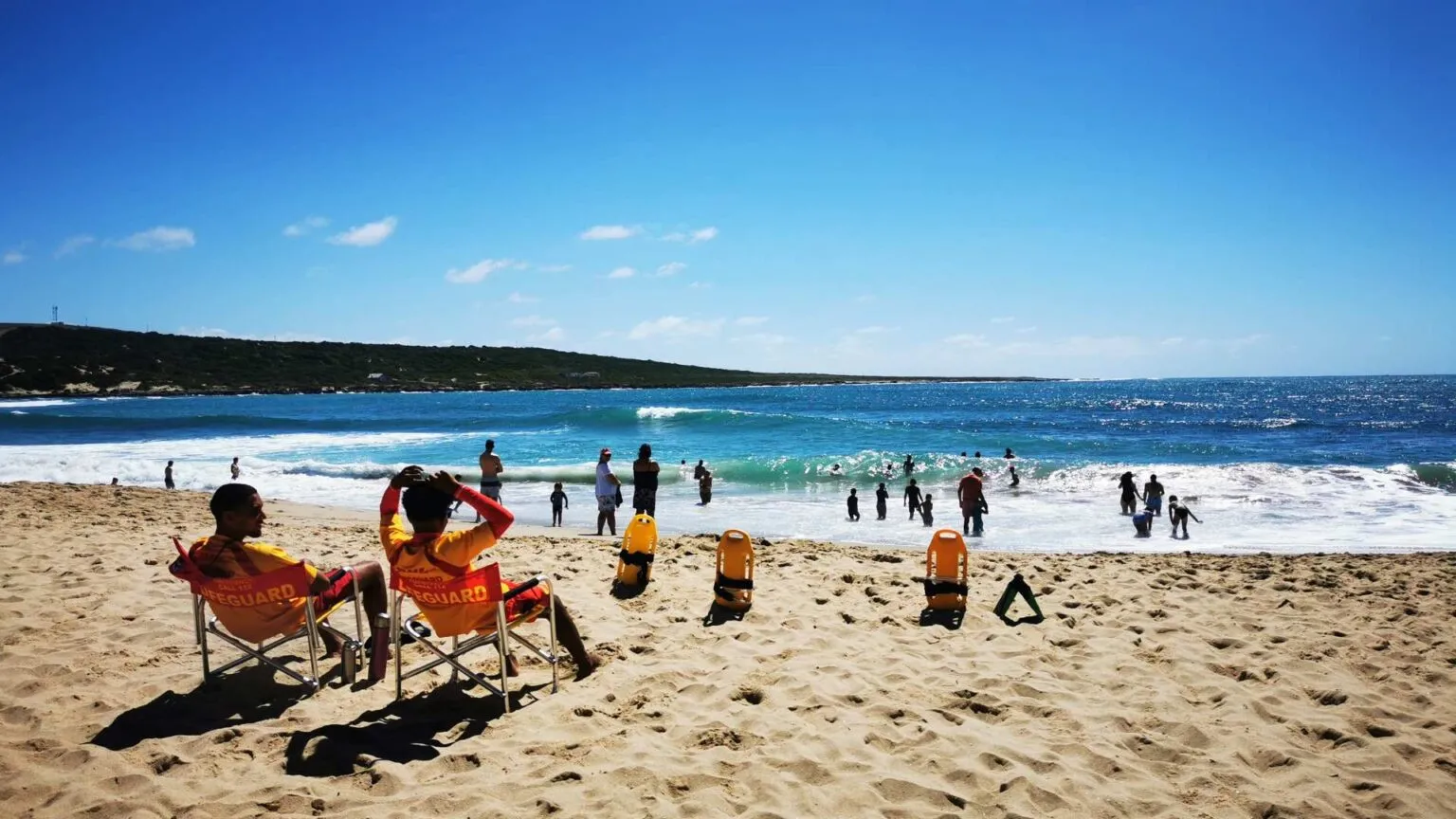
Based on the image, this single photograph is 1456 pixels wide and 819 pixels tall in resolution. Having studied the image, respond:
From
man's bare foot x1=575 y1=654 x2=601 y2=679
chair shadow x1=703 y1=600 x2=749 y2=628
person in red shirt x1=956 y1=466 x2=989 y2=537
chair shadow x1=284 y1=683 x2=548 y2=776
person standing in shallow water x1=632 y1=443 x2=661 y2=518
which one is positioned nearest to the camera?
chair shadow x1=284 y1=683 x2=548 y2=776

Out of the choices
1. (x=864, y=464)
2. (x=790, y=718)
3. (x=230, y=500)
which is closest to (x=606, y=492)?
(x=230, y=500)

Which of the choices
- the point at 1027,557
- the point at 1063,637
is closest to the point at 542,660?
the point at 1063,637

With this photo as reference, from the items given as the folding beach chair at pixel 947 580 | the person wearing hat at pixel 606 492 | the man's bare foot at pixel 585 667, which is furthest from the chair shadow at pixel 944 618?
the person wearing hat at pixel 606 492

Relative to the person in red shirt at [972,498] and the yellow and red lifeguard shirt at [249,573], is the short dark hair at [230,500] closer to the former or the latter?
the yellow and red lifeguard shirt at [249,573]

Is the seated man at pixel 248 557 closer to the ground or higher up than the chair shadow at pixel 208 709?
higher up

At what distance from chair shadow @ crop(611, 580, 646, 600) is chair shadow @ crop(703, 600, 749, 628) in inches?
34.1

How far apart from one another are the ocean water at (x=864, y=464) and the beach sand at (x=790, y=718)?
5888 mm

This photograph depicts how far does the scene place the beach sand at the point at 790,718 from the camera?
12.0ft

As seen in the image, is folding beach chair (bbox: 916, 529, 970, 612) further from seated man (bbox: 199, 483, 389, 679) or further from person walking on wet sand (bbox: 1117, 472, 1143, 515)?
person walking on wet sand (bbox: 1117, 472, 1143, 515)

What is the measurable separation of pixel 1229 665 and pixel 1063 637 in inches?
44.4

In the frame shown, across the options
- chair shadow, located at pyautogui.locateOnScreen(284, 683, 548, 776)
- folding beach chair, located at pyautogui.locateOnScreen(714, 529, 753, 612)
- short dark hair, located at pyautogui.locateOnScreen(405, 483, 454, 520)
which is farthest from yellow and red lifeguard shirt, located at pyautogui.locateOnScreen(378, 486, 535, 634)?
folding beach chair, located at pyautogui.locateOnScreen(714, 529, 753, 612)

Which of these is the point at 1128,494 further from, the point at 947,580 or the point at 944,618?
the point at 944,618

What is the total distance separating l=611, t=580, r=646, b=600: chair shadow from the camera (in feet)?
24.5

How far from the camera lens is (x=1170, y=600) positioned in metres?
7.64
